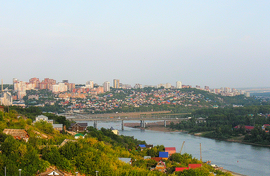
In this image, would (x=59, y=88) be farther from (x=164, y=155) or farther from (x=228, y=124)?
(x=164, y=155)

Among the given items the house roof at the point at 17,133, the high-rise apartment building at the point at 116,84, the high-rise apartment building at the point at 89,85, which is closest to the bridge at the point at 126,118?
the house roof at the point at 17,133

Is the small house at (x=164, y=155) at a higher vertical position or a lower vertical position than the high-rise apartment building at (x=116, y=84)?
lower

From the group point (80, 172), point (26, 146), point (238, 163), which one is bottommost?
point (238, 163)

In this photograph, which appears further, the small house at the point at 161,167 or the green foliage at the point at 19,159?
the small house at the point at 161,167

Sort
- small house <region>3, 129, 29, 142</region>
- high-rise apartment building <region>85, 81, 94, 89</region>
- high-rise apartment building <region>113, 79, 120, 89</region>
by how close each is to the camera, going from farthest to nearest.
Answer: high-rise apartment building <region>113, 79, 120, 89</region>
high-rise apartment building <region>85, 81, 94, 89</region>
small house <region>3, 129, 29, 142</region>

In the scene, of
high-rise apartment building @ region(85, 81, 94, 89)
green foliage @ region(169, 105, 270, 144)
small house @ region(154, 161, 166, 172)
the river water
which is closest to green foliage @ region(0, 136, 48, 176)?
small house @ region(154, 161, 166, 172)

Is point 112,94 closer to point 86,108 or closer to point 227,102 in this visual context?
point 86,108

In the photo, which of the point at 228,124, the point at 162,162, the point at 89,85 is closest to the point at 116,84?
the point at 89,85

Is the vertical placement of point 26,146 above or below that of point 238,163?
above

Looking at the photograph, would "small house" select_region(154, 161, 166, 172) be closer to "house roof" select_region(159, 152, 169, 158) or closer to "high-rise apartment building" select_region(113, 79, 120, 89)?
"house roof" select_region(159, 152, 169, 158)

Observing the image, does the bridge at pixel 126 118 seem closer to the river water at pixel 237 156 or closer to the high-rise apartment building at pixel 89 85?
the river water at pixel 237 156

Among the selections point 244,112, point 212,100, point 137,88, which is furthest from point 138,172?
point 137,88
